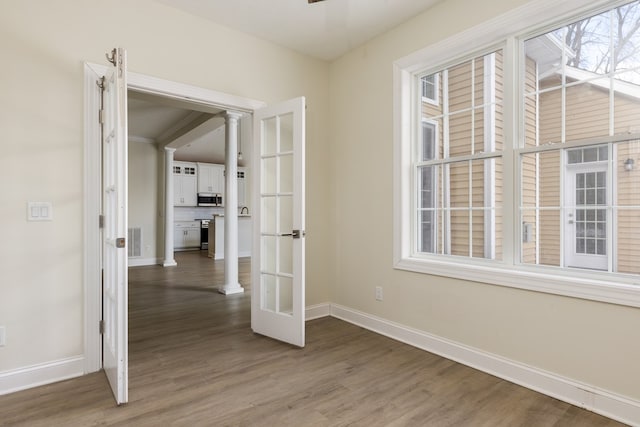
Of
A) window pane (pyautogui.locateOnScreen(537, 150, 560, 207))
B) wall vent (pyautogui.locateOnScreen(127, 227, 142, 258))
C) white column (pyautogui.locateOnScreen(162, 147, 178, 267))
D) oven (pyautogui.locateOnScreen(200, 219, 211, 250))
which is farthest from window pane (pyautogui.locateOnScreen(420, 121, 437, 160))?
oven (pyautogui.locateOnScreen(200, 219, 211, 250))

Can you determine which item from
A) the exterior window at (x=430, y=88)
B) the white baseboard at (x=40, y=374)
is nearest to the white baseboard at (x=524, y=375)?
the exterior window at (x=430, y=88)

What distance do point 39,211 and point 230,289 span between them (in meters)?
3.06

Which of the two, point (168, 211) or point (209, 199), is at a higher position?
point (209, 199)

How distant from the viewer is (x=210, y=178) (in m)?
10.8

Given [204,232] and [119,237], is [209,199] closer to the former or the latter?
[204,232]

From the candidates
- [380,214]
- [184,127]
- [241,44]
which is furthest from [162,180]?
[380,214]

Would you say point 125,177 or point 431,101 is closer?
point 125,177

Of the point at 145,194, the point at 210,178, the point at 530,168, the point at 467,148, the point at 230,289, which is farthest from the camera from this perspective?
the point at 210,178

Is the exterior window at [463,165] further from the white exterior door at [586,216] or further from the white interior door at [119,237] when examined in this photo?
the white interior door at [119,237]


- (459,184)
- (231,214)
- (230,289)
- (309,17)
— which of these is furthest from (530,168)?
(230,289)

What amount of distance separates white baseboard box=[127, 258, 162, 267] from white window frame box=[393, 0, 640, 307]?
6.35 m

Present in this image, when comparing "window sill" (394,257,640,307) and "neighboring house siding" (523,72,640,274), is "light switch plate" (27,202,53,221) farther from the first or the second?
"neighboring house siding" (523,72,640,274)

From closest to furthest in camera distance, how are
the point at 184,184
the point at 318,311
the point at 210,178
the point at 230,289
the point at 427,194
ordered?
1. the point at 427,194
2. the point at 318,311
3. the point at 230,289
4. the point at 184,184
5. the point at 210,178

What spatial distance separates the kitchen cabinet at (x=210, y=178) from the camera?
1059cm
